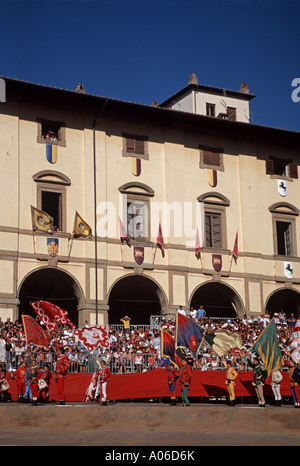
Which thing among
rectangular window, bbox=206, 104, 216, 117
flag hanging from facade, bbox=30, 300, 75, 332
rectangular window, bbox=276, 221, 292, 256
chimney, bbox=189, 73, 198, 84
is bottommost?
flag hanging from facade, bbox=30, 300, 75, 332

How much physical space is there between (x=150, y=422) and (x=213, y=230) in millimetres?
18751

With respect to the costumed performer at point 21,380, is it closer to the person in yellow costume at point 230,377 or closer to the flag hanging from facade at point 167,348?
the flag hanging from facade at point 167,348

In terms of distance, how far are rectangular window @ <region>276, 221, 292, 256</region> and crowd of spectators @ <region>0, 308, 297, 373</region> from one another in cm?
671

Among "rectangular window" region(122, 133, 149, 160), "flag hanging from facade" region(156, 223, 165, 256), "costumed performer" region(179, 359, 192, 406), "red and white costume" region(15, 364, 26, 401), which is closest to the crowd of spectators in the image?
"red and white costume" region(15, 364, 26, 401)

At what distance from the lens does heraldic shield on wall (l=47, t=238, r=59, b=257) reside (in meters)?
37.7

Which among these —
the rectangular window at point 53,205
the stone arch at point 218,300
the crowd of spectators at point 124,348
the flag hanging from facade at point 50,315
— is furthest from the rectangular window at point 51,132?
the stone arch at point 218,300

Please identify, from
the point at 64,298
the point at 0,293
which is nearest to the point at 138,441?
the point at 0,293

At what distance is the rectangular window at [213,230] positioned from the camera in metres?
42.2

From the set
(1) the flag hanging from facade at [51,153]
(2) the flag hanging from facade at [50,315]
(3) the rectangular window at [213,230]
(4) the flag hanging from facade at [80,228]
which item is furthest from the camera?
(3) the rectangular window at [213,230]

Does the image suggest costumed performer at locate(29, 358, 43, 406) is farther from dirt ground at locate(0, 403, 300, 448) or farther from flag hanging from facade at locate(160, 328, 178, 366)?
flag hanging from facade at locate(160, 328, 178, 366)

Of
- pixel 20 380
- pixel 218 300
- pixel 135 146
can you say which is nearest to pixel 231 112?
pixel 218 300

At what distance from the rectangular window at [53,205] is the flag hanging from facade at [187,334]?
11252mm

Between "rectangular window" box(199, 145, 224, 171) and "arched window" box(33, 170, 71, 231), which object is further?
"rectangular window" box(199, 145, 224, 171)

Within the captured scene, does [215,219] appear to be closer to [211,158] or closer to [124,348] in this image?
[211,158]
